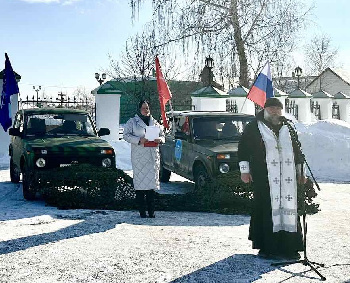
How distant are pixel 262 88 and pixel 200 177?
3.08 metres

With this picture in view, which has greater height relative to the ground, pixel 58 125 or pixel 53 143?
pixel 58 125

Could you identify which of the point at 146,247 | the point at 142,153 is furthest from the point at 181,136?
the point at 146,247

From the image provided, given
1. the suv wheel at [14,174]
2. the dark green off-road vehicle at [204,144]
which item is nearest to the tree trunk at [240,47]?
the dark green off-road vehicle at [204,144]

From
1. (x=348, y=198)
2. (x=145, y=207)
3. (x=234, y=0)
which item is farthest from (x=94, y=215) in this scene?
(x=234, y=0)

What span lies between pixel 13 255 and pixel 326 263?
3.49m

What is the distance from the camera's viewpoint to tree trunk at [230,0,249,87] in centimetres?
1941

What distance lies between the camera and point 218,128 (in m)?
9.91

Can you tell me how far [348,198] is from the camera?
992cm

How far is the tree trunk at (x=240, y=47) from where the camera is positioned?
63.7 ft

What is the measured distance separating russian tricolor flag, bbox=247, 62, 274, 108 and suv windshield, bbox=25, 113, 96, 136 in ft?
12.3

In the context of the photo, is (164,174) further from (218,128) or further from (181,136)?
(218,128)

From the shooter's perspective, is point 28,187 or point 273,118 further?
point 28,187

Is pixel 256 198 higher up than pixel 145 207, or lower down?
higher up

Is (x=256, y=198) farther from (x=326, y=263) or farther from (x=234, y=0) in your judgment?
(x=234, y=0)
